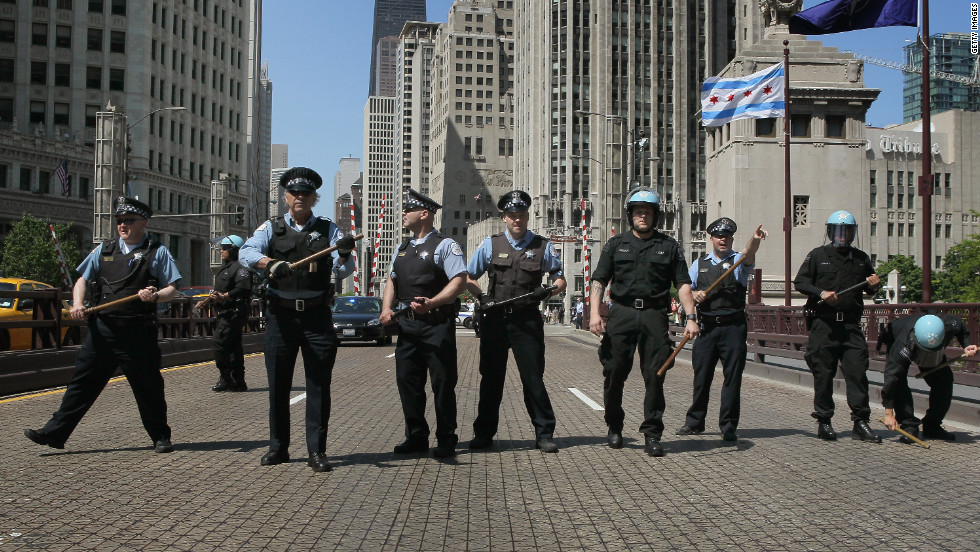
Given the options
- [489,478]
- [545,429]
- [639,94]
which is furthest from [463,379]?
[639,94]

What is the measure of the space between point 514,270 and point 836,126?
37231mm

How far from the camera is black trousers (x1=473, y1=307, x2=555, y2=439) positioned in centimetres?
780

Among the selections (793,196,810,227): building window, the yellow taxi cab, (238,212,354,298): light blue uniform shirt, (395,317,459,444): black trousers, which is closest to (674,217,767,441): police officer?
(395,317,459,444): black trousers

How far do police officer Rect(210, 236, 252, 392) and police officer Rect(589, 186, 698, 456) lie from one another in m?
6.84

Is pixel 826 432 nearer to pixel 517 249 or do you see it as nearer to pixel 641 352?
pixel 641 352

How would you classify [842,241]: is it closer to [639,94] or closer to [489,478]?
[489,478]

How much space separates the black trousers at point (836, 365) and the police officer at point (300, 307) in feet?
15.3

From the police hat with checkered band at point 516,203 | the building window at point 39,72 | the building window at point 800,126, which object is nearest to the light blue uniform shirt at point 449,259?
the police hat with checkered band at point 516,203

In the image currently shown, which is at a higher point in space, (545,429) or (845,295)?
(845,295)

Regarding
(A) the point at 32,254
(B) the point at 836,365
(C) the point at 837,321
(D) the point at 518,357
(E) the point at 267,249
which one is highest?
(A) the point at 32,254

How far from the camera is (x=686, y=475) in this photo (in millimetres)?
6906

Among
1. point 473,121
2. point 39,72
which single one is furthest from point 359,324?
point 473,121

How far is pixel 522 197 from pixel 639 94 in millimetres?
117425

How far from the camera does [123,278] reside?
7562 mm
